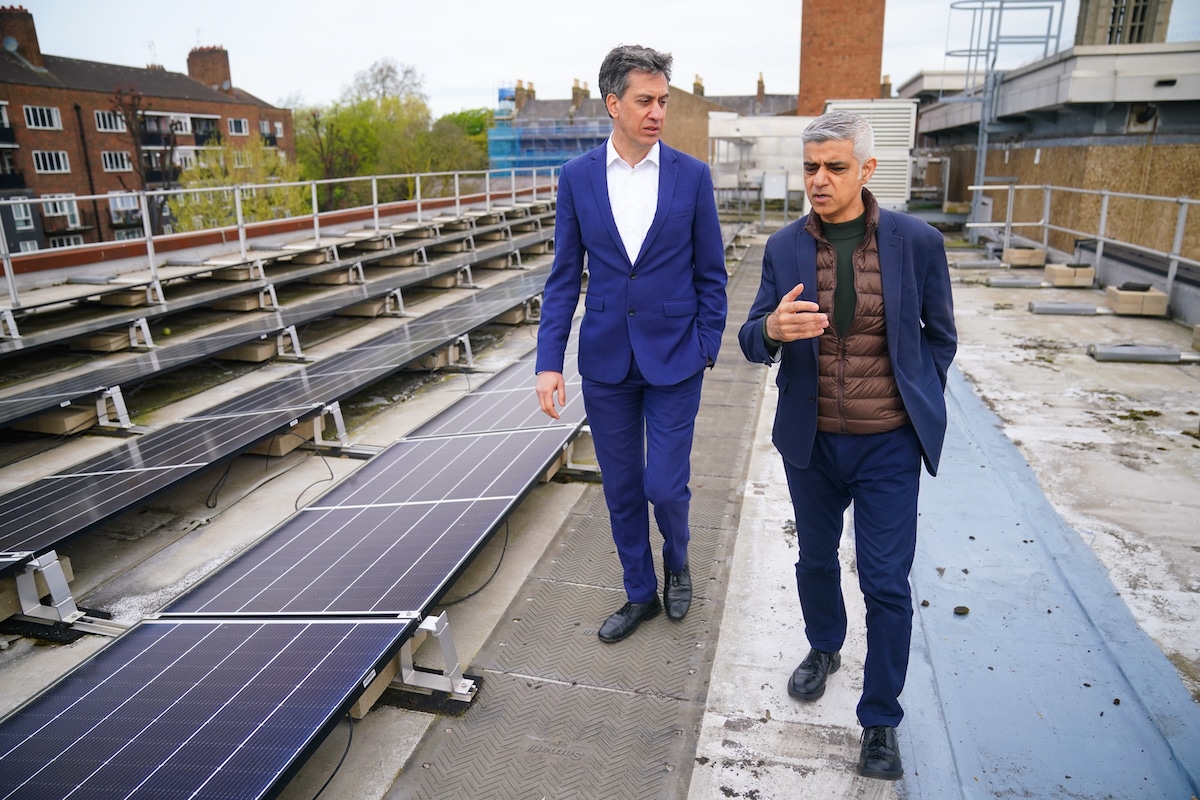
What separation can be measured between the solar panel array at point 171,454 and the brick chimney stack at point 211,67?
55500 millimetres

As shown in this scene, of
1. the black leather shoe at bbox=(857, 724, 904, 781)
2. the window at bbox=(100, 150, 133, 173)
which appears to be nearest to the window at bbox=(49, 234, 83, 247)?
the window at bbox=(100, 150, 133, 173)

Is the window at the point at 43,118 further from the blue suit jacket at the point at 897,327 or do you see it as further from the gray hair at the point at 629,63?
the blue suit jacket at the point at 897,327

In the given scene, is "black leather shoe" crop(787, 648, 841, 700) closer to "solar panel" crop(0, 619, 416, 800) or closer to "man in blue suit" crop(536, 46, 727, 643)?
"man in blue suit" crop(536, 46, 727, 643)

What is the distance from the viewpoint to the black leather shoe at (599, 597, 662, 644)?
3.07m

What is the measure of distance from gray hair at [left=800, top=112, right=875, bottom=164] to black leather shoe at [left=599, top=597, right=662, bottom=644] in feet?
6.18

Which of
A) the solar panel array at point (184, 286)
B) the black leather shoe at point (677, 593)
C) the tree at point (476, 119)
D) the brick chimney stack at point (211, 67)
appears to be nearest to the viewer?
the black leather shoe at point (677, 593)

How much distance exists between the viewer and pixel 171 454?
14.6 feet

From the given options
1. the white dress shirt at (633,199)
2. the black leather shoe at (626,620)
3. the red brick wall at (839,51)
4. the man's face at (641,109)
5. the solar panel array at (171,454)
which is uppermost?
the red brick wall at (839,51)

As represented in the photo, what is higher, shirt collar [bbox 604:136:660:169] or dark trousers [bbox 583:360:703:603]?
shirt collar [bbox 604:136:660:169]

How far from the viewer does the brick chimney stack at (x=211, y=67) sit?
53.1 metres

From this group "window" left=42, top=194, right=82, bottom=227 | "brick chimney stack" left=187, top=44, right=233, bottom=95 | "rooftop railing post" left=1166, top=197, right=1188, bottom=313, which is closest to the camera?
"rooftop railing post" left=1166, top=197, right=1188, bottom=313

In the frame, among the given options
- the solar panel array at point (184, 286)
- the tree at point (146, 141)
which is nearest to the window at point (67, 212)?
the tree at point (146, 141)

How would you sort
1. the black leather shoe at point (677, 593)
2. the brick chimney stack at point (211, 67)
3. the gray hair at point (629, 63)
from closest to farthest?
the gray hair at point (629, 63) → the black leather shoe at point (677, 593) → the brick chimney stack at point (211, 67)

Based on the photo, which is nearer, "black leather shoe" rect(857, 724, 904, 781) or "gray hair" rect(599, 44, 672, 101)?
"black leather shoe" rect(857, 724, 904, 781)
